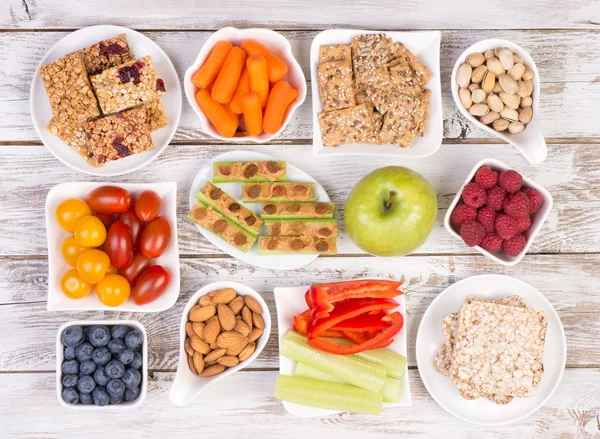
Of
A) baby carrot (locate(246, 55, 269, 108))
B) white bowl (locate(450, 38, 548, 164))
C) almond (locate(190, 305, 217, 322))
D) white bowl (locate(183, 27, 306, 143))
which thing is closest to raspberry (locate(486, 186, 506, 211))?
white bowl (locate(450, 38, 548, 164))

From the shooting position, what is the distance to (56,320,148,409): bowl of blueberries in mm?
1687

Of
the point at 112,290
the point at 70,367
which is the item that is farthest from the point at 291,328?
the point at 70,367

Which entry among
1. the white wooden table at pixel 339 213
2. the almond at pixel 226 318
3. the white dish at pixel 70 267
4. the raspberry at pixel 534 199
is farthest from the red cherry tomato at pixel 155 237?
the raspberry at pixel 534 199

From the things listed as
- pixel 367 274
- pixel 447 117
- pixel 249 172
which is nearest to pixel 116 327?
A: pixel 249 172

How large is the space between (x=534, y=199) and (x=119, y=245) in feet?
3.81

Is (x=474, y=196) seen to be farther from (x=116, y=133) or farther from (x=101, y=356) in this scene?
(x=101, y=356)

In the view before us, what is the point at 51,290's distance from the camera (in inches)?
67.9

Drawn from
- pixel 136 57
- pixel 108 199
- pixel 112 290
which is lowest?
pixel 112 290

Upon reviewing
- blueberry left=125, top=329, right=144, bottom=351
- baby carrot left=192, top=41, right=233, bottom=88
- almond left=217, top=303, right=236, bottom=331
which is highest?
baby carrot left=192, top=41, right=233, bottom=88

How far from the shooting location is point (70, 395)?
168 centimetres

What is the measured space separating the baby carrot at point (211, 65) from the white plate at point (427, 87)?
251 mm

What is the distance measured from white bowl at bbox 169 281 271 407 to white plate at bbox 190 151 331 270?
103 millimetres

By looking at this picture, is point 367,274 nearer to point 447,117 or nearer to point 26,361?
point 447,117

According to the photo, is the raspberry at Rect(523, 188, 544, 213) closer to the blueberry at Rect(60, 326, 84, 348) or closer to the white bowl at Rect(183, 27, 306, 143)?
the white bowl at Rect(183, 27, 306, 143)
